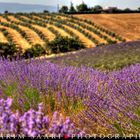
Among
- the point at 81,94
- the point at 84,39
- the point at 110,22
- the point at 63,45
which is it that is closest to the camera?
the point at 81,94

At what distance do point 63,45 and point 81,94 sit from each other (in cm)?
3230

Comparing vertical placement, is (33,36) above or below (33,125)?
below

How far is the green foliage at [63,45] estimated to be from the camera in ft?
118

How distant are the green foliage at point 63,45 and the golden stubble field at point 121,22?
41.3ft

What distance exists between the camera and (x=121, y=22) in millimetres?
58281

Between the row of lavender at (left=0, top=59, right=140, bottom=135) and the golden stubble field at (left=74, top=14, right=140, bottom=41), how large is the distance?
148 ft

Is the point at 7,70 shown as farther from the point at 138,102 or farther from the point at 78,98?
the point at 138,102

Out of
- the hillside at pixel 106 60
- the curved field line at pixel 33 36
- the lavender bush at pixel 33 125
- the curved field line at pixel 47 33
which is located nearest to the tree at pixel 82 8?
the curved field line at pixel 47 33

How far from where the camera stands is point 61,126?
2676mm

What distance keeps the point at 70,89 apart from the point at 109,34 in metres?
46.0

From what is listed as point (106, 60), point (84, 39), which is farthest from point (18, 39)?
point (106, 60)

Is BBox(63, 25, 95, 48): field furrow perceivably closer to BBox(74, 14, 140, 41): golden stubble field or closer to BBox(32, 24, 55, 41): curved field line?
BBox(32, 24, 55, 41): curved field line

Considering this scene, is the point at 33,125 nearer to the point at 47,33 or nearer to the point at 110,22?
the point at 47,33

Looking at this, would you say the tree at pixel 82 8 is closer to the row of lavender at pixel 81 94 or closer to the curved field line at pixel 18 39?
the curved field line at pixel 18 39
